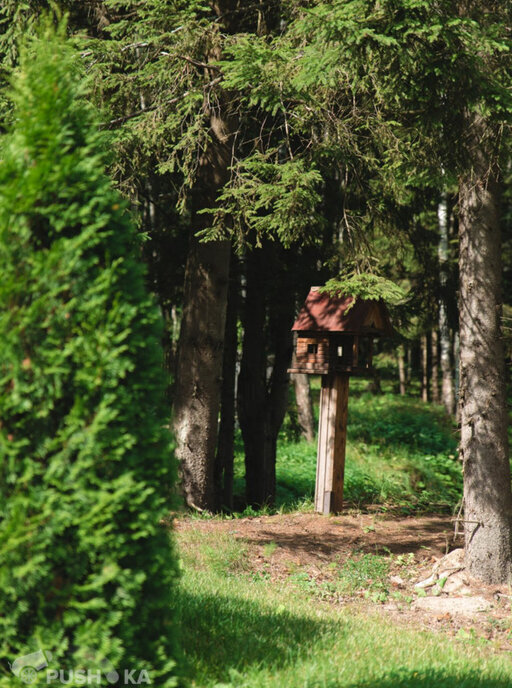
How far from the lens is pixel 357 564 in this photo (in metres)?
7.42

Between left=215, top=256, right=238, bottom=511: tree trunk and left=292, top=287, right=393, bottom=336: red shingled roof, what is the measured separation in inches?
109

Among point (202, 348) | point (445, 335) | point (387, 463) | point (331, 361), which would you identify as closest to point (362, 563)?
point (331, 361)

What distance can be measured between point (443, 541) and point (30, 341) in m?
6.82

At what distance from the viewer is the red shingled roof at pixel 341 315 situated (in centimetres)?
884

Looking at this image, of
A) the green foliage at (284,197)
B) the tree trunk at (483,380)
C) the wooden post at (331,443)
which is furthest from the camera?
the wooden post at (331,443)

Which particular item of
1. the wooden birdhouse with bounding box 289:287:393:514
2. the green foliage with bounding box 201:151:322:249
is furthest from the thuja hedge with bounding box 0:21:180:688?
the wooden birdhouse with bounding box 289:287:393:514

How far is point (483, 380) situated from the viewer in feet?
23.1

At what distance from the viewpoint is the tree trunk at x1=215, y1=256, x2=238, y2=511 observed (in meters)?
12.0

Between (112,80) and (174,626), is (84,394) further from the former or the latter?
(112,80)

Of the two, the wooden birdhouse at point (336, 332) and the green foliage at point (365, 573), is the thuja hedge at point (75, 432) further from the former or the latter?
the wooden birdhouse at point (336, 332)

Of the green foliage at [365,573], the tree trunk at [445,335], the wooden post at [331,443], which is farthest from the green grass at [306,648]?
the tree trunk at [445,335]

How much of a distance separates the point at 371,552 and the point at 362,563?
499mm

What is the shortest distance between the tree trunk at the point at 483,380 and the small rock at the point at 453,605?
1.26ft

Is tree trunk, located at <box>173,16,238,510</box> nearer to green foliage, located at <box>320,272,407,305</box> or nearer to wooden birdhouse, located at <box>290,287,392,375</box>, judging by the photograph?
wooden birdhouse, located at <box>290,287,392,375</box>
